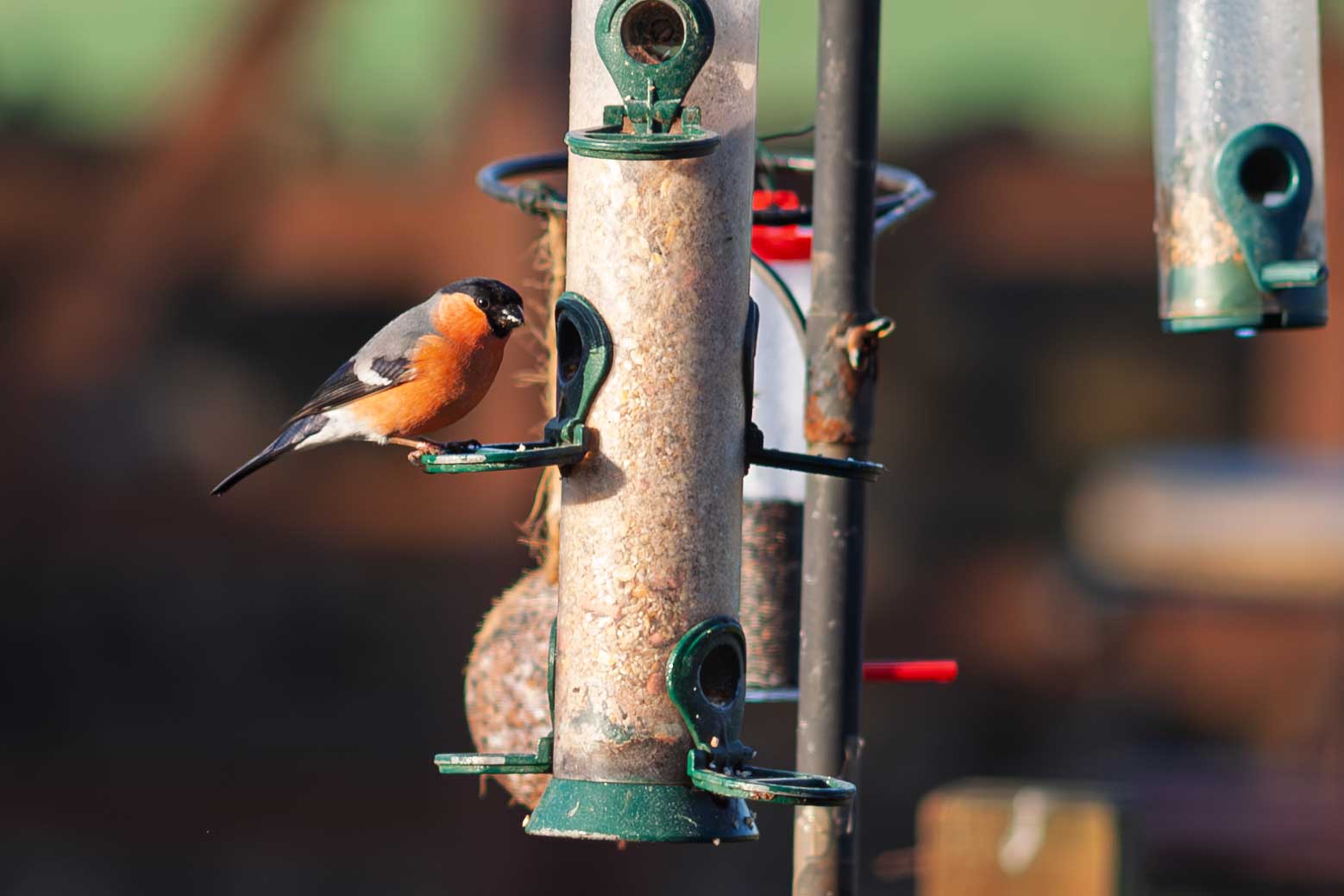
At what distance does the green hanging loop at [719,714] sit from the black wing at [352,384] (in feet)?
3.76

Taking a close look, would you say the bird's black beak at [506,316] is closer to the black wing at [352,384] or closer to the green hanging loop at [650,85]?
the black wing at [352,384]

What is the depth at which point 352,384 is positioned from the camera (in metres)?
4.60

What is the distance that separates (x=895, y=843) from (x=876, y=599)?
1.19 metres

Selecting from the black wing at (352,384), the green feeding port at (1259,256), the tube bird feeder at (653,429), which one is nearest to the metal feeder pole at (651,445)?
the tube bird feeder at (653,429)

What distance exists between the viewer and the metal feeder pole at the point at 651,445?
3.68 m

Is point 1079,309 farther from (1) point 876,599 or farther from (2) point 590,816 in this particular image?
(2) point 590,816

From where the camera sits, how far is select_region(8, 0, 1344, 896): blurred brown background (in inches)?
339

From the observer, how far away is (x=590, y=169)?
3.80m

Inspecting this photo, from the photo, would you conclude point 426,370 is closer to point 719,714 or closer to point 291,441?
point 291,441

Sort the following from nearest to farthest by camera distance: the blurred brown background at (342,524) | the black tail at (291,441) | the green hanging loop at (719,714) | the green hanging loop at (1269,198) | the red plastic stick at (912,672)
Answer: the green hanging loop at (719,714), the red plastic stick at (912,672), the green hanging loop at (1269,198), the black tail at (291,441), the blurred brown background at (342,524)

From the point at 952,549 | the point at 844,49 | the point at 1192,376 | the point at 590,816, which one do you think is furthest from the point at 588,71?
the point at 1192,376

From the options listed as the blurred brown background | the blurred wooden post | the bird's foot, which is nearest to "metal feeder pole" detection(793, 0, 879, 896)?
the bird's foot

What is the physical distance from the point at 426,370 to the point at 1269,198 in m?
1.93

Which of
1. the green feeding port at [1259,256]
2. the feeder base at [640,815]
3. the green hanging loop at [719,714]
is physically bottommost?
the feeder base at [640,815]
